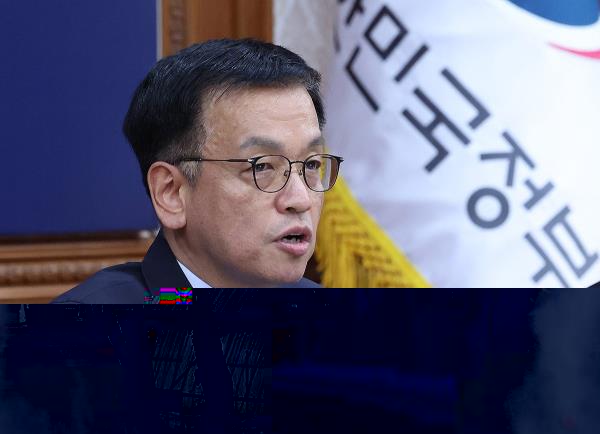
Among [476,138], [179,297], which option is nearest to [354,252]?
[476,138]

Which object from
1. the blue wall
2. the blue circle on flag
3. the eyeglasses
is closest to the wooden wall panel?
the blue wall

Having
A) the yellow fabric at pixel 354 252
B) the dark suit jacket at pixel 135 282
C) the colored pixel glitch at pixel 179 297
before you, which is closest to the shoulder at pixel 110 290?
the dark suit jacket at pixel 135 282

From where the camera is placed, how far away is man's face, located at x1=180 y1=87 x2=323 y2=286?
807mm

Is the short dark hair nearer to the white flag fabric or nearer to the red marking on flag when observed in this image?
the white flag fabric

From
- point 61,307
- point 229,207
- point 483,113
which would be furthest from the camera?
point 483,113

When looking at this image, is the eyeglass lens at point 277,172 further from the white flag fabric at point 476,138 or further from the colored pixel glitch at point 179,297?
the white flag fabric at point 476,138

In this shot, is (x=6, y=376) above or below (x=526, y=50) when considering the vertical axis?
below

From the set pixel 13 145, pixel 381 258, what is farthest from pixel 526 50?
pixel 13 145

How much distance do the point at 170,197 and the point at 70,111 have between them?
2.74 ft

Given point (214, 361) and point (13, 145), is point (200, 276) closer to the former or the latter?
point (214, 361)

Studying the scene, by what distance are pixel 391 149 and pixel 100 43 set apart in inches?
22.1

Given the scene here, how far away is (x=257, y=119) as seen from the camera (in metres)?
0.83

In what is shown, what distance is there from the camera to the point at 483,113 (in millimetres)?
1570

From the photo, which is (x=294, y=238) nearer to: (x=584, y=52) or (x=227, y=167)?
(x=227, y=167)
